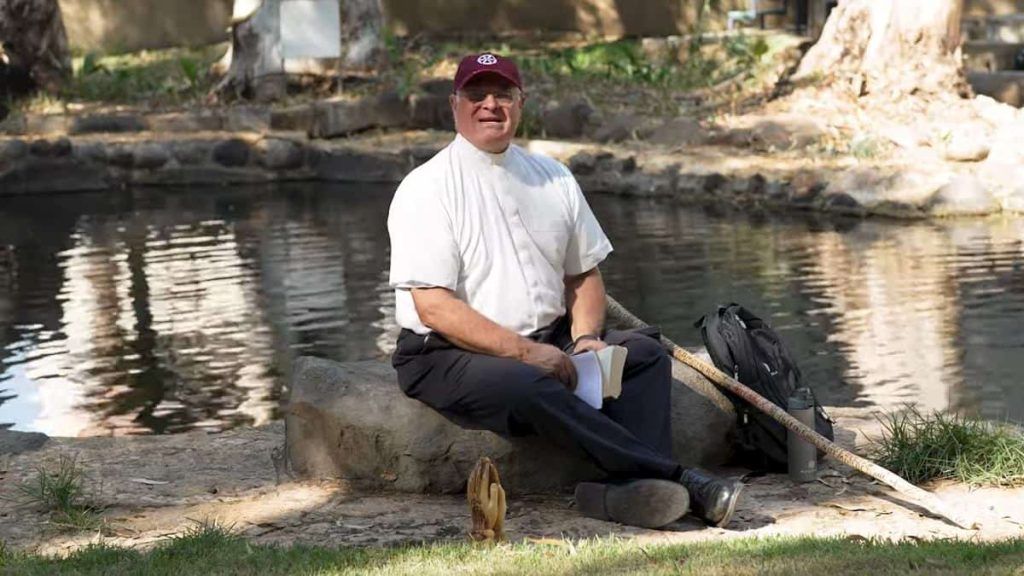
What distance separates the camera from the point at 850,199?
15.4 meters

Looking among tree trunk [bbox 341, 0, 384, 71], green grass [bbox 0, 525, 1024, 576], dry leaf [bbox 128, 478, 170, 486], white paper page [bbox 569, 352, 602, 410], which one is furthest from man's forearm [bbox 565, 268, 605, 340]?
tree trunk [bbox 341, 0, 384, 71]

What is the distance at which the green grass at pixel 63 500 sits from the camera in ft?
19.4

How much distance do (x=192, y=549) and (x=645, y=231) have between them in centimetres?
983

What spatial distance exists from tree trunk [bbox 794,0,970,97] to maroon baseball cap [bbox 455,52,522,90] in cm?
1244

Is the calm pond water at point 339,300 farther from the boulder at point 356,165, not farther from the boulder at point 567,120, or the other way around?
the boulder at point 567,120

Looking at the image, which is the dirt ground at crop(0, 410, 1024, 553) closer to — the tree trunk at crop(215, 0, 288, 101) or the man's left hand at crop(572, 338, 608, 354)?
the man's left hand at crop(572, 338, 608, 354)

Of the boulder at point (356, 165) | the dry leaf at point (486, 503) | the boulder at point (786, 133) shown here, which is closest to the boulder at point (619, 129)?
the boulder at point (786, 133)

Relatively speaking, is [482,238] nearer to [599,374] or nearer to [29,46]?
[599,374]

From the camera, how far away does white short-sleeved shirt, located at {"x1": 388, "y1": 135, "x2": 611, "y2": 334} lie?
6062 millimetres

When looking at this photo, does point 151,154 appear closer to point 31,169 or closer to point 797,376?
point 31,169

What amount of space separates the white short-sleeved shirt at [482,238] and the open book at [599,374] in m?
0.30

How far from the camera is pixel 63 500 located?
604 cm

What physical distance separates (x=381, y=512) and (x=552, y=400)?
709 millimetres

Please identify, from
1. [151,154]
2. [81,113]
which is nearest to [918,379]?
[151,154]
